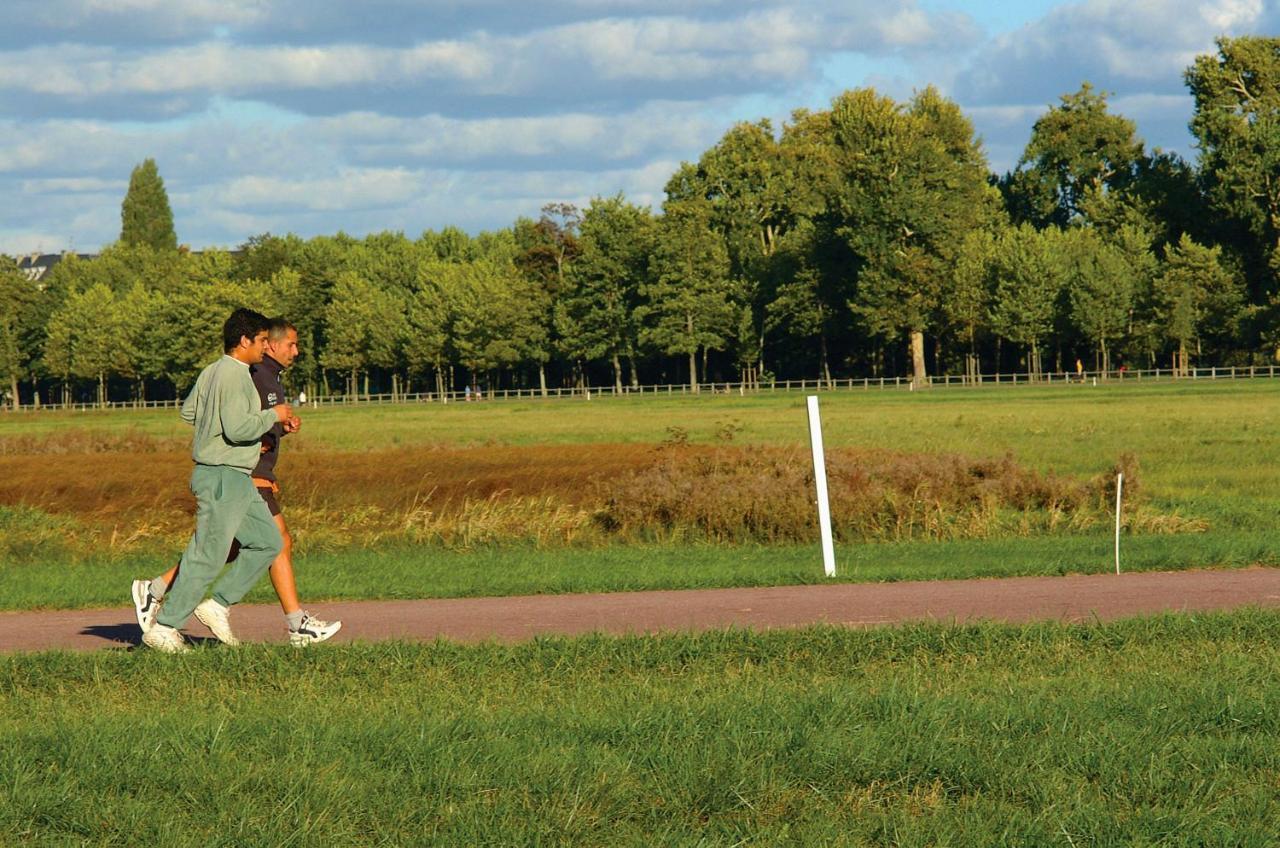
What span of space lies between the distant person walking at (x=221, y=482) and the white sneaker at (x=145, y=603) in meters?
0.13

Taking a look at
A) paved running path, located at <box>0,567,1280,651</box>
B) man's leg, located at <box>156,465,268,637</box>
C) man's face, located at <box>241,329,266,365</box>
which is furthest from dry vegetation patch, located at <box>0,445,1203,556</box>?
man's leg, located at <box>156,465,268,637</box>

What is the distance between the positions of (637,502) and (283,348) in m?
8.25

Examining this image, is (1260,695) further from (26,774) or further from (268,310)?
(268,310)

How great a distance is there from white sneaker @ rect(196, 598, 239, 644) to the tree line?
8658 centimetres

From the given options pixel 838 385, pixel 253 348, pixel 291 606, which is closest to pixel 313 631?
pixel 291 606

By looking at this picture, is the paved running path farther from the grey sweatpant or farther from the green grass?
the green grass

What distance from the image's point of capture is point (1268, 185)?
312ft

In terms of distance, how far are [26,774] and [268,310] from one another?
110085mm

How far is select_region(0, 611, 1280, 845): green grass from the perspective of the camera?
5.47 metres

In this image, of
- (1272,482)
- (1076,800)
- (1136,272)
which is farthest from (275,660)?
(1136,272)

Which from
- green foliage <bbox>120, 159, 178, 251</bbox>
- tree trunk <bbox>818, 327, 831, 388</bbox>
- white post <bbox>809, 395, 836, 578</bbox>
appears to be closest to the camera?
white post <bbox>809, 395, 836, 578</bbox>

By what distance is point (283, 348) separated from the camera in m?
10.3

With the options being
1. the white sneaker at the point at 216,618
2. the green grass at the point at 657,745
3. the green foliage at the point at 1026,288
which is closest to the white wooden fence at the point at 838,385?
the green foliage at the point at 1026,288

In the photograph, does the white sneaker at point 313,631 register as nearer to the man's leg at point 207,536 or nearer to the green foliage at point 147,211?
the man's leg at point 207,536
